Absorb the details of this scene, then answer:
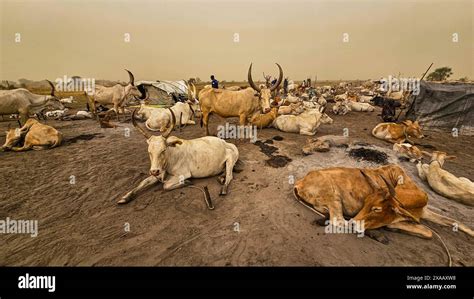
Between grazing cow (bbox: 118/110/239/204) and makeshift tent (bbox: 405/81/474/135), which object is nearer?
grazing cow (bbox: 118/110/239/204)

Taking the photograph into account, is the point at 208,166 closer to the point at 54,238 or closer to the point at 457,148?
the point at 54,238

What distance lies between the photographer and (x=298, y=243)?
3.39 metres

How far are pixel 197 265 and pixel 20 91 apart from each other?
12.4 metres

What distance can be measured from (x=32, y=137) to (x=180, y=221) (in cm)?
764

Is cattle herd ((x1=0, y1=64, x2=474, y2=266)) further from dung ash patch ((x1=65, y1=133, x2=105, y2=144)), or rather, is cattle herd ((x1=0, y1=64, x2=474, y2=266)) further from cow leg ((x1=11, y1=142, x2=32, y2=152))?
dung ash patch ((x1=65, y1=133, x2=105, y2=144))

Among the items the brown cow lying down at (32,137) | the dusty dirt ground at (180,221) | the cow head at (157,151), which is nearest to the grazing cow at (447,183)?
the dusty dirt ground at (180,221)

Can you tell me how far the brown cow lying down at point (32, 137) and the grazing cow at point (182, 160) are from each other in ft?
18.1

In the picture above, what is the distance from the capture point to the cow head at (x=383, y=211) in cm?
346

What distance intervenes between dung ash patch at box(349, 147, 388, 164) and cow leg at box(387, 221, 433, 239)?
3.48 meters

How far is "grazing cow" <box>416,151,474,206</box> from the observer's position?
4.42 metres

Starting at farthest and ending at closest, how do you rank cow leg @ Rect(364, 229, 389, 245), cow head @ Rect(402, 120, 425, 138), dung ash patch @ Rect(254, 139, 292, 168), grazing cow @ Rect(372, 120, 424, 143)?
cow head @ Rect(402, 120, 425, 138)
grazing cow @ Rect(372, 120, 424, 143)
dung ash patch @ Rect(254, 139, 292, 168)
cow leg @ Rect(364, 229, 389, 245)

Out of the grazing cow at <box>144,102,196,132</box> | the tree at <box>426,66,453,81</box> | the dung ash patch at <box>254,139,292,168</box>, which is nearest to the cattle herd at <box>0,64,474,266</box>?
the dung ash patch at <box>254,139,292,168</box>

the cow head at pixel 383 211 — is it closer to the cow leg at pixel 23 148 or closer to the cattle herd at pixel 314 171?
the cattle herd at pixel 314 171
